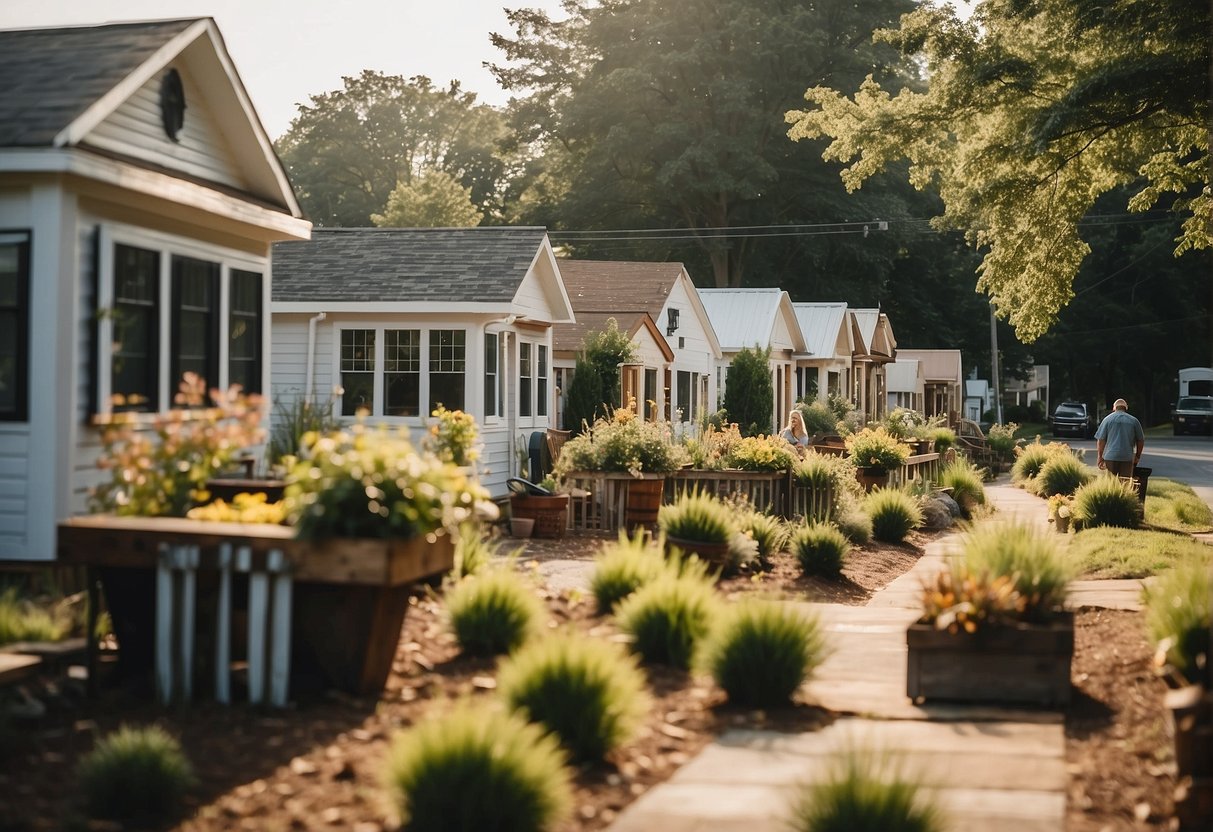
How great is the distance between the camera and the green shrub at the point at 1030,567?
296 inches

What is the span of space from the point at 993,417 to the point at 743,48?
3209cm

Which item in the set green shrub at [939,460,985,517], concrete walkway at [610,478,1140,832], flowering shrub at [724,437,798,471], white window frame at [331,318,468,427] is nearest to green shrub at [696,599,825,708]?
concrete walkway at [610,478,1140,832]

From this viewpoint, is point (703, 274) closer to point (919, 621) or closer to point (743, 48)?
point (743, 48)

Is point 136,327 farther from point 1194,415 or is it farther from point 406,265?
point 1194,415

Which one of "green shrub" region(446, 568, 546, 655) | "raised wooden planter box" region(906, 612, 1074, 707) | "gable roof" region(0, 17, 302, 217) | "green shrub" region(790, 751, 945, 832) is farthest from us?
"gable roof" region(0, 17, 302, 217)

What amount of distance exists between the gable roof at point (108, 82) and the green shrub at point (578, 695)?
19.7 ft

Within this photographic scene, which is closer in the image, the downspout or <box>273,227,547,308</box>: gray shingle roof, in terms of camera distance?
<box>273,227,547,308</box>: gray shingle roof

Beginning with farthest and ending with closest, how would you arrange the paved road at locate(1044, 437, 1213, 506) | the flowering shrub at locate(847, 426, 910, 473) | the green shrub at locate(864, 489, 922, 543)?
the paved road at locate(1044, 437, 1213, 506), the flowering shrub at locate(847, 426, 910, 473), the green shrub at locate(864, 489, 922, 543)

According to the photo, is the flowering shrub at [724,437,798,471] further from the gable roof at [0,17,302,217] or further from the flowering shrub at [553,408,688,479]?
the gable roof at [0,17,302,217]

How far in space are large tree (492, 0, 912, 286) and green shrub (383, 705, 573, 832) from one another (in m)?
47.0

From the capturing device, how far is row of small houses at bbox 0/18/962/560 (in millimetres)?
10188

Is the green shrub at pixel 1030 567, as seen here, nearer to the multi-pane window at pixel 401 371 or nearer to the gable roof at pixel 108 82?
the gable roof at pixel 108 82

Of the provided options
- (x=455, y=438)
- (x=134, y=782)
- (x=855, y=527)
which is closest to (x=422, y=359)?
(x=455, y=438)

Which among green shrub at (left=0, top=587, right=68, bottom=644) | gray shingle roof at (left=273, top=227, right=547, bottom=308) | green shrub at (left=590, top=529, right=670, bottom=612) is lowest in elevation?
green shrub at (left=0, top=587, right=68, bottom=644)
